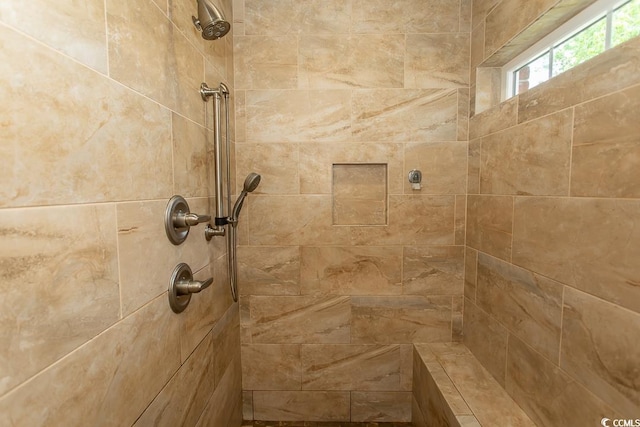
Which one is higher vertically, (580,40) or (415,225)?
(580,40)

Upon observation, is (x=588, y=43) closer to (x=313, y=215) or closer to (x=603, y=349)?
(x=603, y=349)

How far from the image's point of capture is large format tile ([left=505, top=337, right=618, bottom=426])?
0.89 meters

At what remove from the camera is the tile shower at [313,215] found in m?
0.56

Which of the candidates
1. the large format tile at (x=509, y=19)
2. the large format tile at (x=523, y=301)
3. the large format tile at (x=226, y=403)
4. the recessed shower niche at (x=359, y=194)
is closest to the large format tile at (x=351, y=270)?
the recessed shower niche at (x=359, y=194)

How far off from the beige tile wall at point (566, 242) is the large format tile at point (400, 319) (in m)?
0.27

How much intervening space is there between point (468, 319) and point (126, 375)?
1680 millimetres

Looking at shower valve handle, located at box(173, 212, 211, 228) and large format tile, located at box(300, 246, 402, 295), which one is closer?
shower valve handle, located at box(173, 212, 211, 228)

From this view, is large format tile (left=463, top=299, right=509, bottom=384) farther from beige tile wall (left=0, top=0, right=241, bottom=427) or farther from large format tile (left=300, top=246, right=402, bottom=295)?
beige tile wall (left=0, top=0, right=241, bottom=427)

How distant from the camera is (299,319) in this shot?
172cm

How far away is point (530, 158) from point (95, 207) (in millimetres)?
1495

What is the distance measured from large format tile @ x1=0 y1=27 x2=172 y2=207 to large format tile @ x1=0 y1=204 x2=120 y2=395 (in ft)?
0.14

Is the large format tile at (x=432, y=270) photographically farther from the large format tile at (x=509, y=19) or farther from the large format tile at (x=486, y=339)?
the large format tile at (x=509, y=19)

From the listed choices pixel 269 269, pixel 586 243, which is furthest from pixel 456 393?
pixel 269 269

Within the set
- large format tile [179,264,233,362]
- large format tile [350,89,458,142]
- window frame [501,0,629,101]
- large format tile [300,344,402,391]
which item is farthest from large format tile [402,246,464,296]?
large format tile [179,264,233,362]
